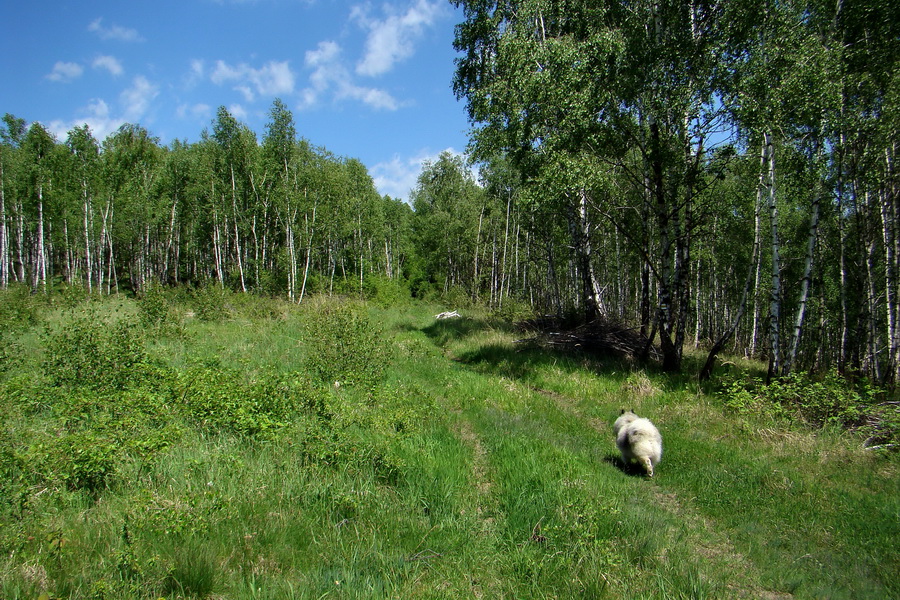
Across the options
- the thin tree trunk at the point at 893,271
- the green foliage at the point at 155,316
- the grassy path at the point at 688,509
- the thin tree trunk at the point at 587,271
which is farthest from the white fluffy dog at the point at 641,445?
the green foliage at the point at 155,316

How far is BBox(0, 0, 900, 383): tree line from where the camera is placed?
31.2 ft

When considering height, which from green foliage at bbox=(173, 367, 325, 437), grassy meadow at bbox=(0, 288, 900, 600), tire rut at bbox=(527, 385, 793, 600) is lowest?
tire rut at bbox=(527, 385, 793, 600)

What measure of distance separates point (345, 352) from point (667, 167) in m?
9.83

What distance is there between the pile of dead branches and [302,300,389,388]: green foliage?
19.0 ft

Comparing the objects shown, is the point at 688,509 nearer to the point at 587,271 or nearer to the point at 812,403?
the point at 812,403

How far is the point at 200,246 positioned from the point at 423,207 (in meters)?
27.7

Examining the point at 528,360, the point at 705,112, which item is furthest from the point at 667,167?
the point at 528,360

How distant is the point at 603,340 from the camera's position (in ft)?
43.8

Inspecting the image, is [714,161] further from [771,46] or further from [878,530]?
[878,530]

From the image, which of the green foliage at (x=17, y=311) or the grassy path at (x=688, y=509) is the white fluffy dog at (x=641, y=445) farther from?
the green foliage at (x=17, y=311)

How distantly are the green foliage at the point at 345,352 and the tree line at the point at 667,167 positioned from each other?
5.92m

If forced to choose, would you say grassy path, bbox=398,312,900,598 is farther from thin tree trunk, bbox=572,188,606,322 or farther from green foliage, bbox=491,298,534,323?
green foliage, bbox=491,298,534,323

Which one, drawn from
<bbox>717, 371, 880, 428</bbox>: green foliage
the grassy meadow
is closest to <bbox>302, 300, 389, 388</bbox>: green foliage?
the grassy meadow

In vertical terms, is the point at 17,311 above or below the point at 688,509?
above
